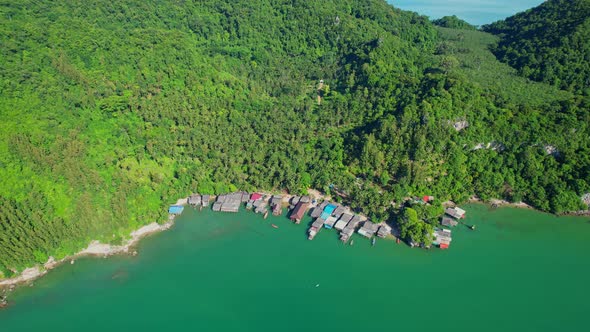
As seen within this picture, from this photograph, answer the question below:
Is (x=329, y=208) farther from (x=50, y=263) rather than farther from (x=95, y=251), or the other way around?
(x=50, y=263)

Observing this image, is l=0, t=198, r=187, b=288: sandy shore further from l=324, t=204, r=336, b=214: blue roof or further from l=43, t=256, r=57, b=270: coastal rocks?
l=324, t=204, r=336, b=214: blue roof

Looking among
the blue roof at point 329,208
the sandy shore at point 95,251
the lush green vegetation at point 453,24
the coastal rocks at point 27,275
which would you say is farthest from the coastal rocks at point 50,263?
the lush green vegetation at point 453,24

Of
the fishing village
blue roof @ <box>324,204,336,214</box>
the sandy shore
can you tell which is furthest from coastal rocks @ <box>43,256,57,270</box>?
blue roof @ <box>324,204,336,214</box>

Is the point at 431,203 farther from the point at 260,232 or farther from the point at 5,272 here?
the point at 5,272

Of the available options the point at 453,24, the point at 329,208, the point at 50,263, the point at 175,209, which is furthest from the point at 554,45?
the point at 50,263

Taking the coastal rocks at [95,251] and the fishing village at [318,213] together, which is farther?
the fishing village at [318,213]

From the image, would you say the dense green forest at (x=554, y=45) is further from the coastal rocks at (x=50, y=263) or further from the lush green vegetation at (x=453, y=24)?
the coastal rocks at (x=50, y=263)
